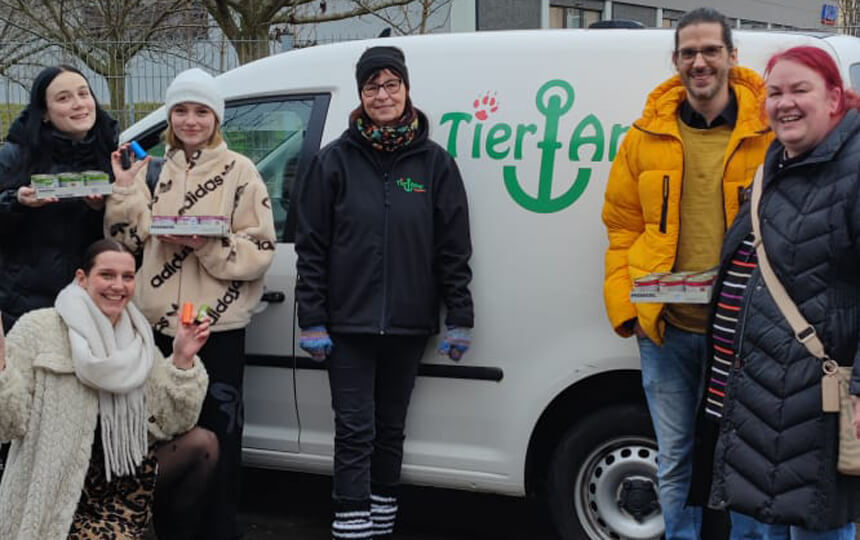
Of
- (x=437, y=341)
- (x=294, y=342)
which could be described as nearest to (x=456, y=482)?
(x=437, y=341)

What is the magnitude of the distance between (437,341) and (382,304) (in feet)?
0.97

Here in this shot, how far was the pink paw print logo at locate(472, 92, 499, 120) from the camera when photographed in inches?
148

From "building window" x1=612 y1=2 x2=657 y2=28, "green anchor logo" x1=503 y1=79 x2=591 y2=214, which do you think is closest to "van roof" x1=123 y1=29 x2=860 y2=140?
"green anchor logo" x1=503 y1=79 x2=591 y2=214

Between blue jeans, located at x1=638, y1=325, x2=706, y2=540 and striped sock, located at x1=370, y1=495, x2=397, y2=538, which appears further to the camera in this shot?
striped sock, located at x1=370, y1=495, x2=397, y2=538

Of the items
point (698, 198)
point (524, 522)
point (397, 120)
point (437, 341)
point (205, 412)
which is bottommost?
point (524, 522)

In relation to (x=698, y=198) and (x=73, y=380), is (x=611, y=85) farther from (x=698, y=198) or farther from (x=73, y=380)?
(x=73, y=380)

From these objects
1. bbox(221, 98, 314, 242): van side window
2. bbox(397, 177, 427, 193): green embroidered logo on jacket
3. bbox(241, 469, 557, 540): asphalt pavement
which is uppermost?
bbox(221, 98, 314, 242): van side window

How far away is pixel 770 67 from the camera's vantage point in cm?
273

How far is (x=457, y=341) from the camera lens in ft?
11.9

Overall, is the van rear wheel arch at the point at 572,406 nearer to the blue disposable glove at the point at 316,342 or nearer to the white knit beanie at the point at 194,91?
the blue disposable glove at the point at 316,342

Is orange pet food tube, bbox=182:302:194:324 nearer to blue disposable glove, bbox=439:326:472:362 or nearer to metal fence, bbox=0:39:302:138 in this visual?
blue disposable glove, bbox=439:326:472:362

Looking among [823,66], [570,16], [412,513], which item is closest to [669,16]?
[570,16]

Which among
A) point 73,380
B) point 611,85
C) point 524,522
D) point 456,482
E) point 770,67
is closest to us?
point 770,67

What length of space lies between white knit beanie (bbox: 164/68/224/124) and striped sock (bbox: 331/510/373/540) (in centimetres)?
154
